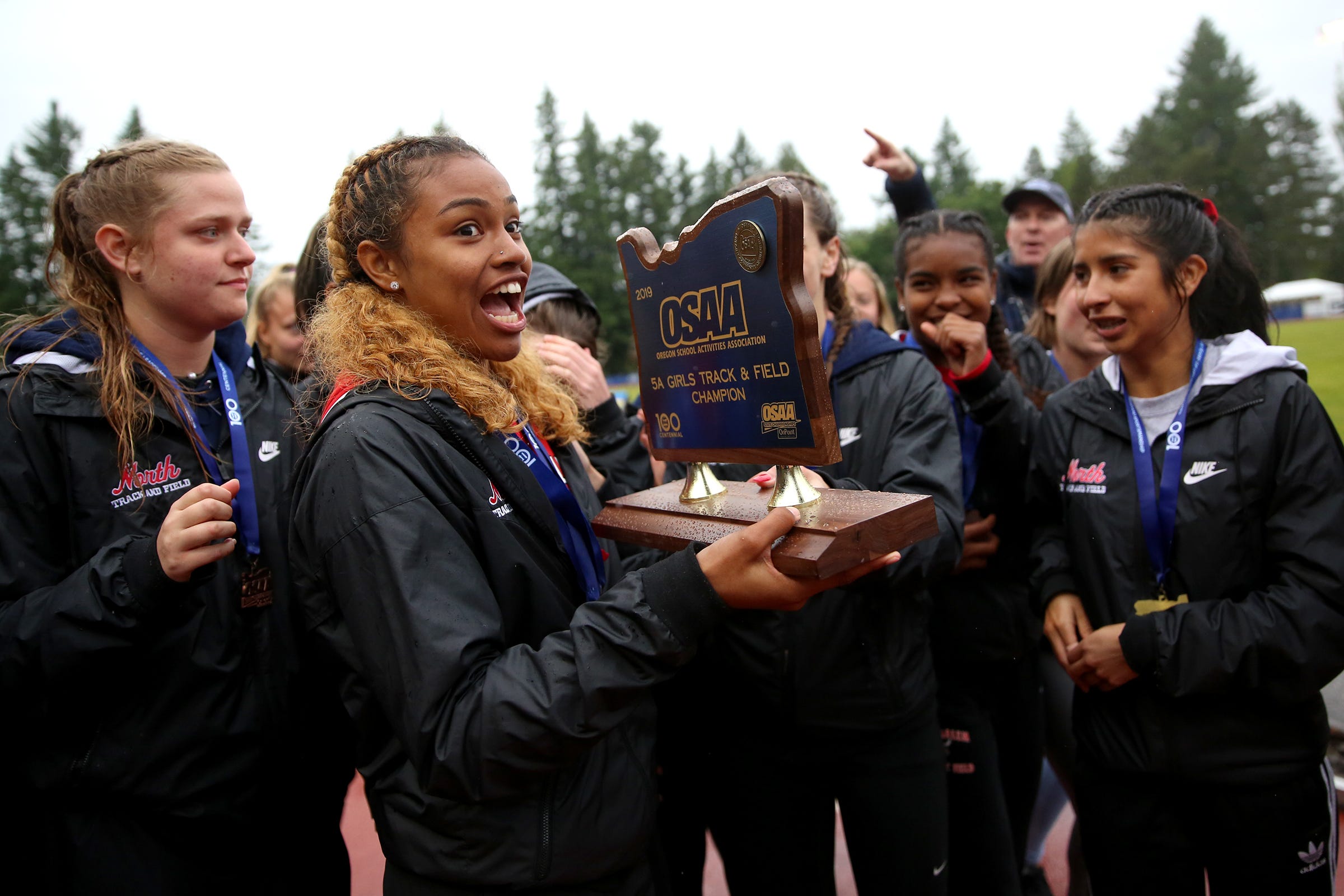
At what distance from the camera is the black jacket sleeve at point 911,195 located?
3938 mm

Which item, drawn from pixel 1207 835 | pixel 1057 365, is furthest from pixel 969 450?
pixel 1207 835

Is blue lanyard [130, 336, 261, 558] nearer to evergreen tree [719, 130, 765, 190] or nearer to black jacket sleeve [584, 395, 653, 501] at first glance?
black jacket sleeve [584, 395, 653, 501]

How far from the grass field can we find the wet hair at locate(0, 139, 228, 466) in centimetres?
345

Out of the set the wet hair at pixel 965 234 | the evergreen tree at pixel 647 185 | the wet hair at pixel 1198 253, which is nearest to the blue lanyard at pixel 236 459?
the wet hair at pixel 965 234

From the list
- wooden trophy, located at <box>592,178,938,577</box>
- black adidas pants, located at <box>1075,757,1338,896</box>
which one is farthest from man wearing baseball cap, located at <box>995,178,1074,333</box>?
wooden trophy, located at <box>592,178,938,577</box>

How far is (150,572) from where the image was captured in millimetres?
1937

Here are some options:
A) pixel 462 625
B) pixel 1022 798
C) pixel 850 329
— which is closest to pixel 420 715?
pixel 462 625

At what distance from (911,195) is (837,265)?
136cm

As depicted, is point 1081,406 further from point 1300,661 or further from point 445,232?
point 445,232

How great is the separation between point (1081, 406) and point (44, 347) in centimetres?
317

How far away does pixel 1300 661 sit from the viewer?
2.16 meters

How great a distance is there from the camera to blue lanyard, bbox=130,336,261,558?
2324mm

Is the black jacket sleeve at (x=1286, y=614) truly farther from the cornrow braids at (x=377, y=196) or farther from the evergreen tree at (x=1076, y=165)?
the evergreen tree at (x=1076, y=165)

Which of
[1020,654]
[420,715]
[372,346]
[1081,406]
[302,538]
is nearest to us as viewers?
[420,715]
